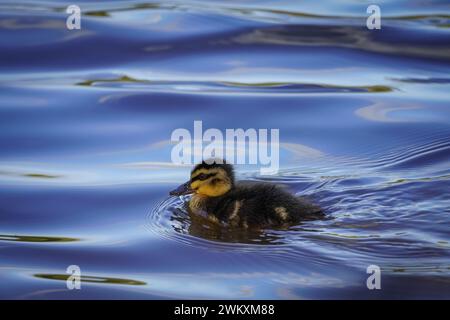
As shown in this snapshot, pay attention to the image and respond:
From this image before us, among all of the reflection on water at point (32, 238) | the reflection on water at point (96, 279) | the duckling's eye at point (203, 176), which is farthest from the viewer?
the duckling's eye at point (203, 176)

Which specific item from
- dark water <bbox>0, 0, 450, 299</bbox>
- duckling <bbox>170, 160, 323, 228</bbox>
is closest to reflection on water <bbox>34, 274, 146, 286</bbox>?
dark water <bbox>0, 0, 450, 299</bbox>

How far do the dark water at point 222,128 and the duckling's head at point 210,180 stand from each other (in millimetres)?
193

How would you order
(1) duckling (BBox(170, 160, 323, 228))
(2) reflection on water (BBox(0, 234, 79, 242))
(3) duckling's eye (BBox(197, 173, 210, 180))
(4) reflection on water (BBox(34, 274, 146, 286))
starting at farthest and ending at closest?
1. (3) duckling's eye (BBox(197, 173, 210, 180))
2. (1) duckling (BBox(170, 160, 323, 228))
3. (2) reflection on water (BBox(0, 234, 79, 242))
4. (4) reflection on water (BBox(34, 274, 146, 286))

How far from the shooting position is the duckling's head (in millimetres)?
5895

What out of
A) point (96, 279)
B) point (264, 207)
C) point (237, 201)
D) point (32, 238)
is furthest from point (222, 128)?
point (96, 279)

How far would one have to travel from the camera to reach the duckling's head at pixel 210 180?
5.89 m

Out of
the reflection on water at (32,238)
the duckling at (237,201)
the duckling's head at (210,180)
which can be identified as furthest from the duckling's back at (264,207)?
the reflection on water at (32,238)

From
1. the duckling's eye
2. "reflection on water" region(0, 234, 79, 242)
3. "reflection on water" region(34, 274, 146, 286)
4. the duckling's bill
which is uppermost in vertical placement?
the duckling's eye

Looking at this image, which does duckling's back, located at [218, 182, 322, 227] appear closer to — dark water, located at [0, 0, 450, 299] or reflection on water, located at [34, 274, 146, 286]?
dark water, located at [0, 0, 450, 299]

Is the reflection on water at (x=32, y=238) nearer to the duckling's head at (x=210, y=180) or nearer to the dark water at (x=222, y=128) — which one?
the dark water at (x=222, y=128)

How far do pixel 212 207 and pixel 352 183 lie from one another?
883 mm

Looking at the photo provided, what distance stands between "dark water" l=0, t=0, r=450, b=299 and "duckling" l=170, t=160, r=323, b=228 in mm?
120
